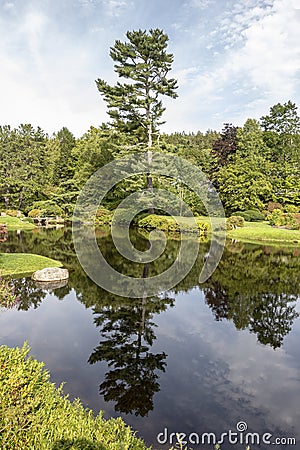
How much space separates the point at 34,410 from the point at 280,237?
25.0 m

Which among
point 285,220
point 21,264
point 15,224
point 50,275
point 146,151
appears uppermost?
point 146,151

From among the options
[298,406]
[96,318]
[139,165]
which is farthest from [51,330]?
[139,165]

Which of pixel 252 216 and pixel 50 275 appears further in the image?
pixel 252 216

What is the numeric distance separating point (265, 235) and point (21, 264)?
19.2 meters

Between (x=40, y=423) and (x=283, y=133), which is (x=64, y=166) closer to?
(x=283, y=133)

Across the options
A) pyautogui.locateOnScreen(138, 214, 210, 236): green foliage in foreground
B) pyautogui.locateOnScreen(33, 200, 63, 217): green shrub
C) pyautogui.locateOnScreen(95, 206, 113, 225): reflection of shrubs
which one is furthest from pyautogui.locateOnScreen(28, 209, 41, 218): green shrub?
pyautogui.locateOnScreen(138, 214, 210, 236): green foliage in foreground

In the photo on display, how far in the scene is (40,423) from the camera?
328cm

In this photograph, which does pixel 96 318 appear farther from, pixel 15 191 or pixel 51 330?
pixel 15 191

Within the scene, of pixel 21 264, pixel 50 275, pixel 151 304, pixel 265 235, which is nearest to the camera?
pixel 151 304

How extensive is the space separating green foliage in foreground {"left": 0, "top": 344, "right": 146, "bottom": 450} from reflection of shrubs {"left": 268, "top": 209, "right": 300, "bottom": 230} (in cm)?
2815

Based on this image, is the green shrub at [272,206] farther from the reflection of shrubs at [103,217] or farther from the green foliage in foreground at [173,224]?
the reflection of shrubs at [103,217]

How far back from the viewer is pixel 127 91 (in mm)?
32312

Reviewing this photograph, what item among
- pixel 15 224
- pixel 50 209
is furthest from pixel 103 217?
pixel 15 224

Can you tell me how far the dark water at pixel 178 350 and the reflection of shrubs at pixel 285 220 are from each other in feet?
53.7
